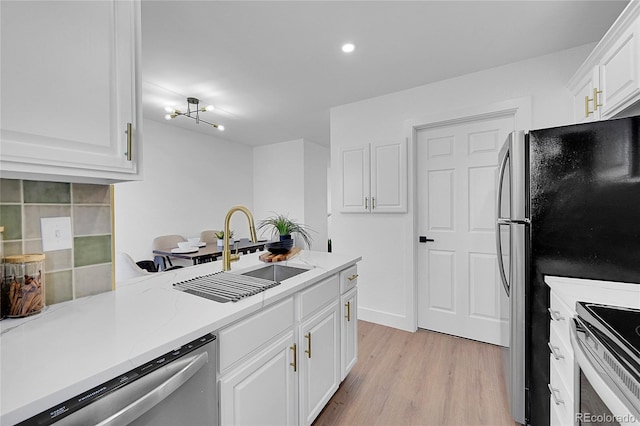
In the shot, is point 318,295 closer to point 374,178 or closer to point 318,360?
point 318,360

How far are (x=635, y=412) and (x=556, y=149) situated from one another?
1.23 m

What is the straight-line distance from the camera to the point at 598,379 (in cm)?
79

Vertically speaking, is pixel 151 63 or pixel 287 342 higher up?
pixel 151 63

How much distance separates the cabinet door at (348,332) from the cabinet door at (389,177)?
4.06 feet

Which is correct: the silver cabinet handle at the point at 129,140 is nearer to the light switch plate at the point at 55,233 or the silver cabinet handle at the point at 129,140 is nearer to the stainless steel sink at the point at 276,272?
the light switch plate at the point at 55,233

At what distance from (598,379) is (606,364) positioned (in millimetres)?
75

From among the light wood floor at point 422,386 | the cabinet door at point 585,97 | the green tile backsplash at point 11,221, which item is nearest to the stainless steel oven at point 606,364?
the light wood floor at point 422,386

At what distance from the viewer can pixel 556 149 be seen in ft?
4.70

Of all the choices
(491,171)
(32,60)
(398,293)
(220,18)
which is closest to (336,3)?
(220,18)

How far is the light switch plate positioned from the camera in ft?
3.41

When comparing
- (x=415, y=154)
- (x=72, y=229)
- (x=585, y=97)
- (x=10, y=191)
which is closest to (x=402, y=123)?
(x=415, y=154)

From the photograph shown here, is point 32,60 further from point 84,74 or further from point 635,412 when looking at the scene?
point 635,412

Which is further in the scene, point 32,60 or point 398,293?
point 398,293

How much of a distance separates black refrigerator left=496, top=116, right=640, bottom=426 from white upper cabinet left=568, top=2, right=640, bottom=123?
0.28 meters
